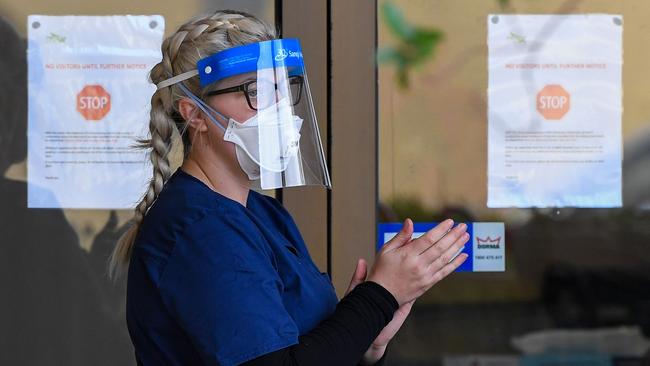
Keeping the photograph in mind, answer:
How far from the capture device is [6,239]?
10.5 feet

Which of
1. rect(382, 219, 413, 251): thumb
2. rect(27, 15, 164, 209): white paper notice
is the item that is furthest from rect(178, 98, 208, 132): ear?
rect(27, 15, 164, 209): white paper notice

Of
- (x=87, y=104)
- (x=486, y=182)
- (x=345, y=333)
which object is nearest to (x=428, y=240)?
(x=345, y=333)

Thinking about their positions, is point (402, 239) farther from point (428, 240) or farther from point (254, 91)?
point (254, 91)

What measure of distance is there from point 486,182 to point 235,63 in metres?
1.57

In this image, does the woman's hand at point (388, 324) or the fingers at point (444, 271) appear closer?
the fingers at point (444, 271)

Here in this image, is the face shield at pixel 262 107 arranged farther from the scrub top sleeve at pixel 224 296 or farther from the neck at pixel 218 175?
the scrub top sleeve at pixel 224 296

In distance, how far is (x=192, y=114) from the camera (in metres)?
1.89

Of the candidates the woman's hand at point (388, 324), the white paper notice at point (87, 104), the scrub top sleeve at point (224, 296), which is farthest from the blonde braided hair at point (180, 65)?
the white paper notice at point (87, 104)

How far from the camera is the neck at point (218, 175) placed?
184 cm

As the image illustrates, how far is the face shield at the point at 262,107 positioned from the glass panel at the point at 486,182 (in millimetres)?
1276

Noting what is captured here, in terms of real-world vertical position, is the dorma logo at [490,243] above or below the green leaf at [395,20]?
below

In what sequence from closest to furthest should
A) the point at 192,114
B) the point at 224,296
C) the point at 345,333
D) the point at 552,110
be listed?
1. the point at 224,296
2. the point at 345,333
3. the point at 192,114
4. the point at 552,110

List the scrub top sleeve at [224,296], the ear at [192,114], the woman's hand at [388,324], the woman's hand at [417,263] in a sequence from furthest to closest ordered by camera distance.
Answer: the woman's hand at [388,324] < the ear at [192,114] < the woman's hand at [417,263] < the scrub top sleeve at [224,296]

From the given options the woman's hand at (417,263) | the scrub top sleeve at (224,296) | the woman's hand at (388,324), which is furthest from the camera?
the woman's hand at (388,324)
